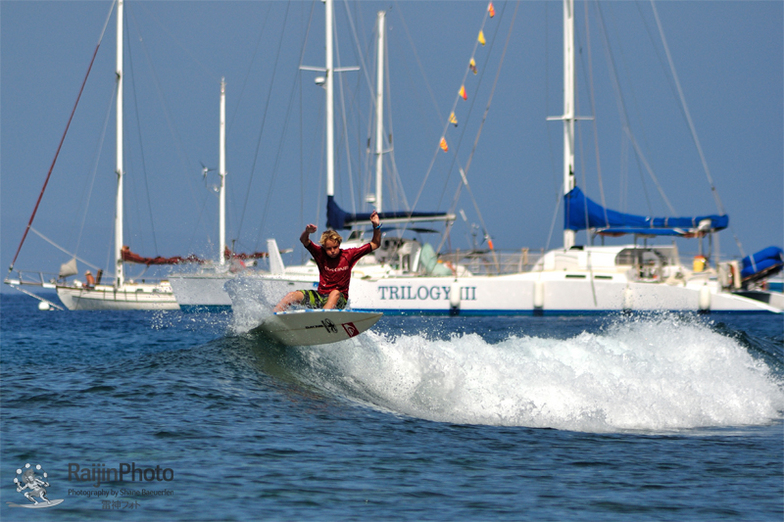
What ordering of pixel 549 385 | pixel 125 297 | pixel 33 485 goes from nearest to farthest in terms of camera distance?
pixel 33 485, pixel 549 385, pixel 125 297

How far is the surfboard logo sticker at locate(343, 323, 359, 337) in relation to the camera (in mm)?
11242

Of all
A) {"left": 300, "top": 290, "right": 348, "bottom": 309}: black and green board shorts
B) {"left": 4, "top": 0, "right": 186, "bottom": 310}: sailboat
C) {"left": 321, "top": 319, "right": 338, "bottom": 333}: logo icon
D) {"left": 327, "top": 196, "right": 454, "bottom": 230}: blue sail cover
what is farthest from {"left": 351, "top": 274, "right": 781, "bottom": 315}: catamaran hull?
{"left": 321, "top": 319, "right": 338, "bottom": 333}: logo icon

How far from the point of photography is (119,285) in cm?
4450

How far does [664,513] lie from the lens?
18.3 ft

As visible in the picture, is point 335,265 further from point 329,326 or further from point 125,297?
point 125,297

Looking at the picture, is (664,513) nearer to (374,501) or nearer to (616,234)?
(374,501)

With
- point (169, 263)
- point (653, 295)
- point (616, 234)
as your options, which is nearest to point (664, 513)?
point (653, 295)

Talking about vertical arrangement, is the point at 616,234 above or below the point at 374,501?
above

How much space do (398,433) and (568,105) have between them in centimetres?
2781

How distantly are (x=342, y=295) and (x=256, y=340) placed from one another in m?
2.72

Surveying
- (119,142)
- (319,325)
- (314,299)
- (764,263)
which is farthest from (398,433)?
(119,142)

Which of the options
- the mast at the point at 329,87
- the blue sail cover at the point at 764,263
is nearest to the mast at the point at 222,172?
the mast at the point at 329,87

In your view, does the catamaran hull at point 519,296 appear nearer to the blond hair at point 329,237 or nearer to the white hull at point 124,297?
the white hull at point 124,297

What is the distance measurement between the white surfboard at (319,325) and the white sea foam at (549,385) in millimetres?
355
